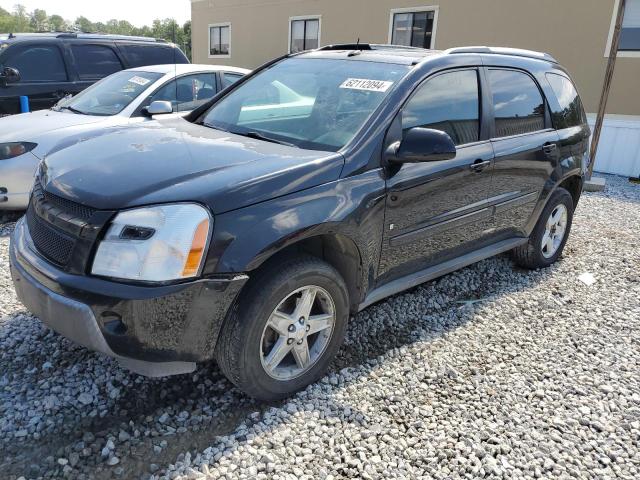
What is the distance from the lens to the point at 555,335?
3.76m

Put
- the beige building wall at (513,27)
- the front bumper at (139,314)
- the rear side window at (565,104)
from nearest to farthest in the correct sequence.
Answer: the front bumper at (139,314) < the rear side window at (565,104) < the beige building wall at (513,27)

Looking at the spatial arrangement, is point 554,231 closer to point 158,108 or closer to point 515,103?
point 515,103

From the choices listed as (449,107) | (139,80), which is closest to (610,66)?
(449,107)

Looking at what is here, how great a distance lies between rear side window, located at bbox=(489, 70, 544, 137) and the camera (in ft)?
12.9

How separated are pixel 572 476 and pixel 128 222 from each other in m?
2.33

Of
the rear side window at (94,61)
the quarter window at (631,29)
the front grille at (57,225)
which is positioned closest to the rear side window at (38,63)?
the rear side window at (94,61)

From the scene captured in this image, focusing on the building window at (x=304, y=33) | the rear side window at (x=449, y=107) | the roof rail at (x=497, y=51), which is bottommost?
the rear side window at (x=449, y=107)

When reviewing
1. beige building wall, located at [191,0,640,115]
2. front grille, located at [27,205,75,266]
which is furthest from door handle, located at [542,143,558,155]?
beige building wall, located at [191,0,640,115]

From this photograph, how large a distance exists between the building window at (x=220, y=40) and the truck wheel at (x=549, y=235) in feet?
52.1

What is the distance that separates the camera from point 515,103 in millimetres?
4113

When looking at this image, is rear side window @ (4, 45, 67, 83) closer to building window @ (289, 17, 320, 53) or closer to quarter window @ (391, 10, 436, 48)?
quarter window @ (391, 10, 436, 48)

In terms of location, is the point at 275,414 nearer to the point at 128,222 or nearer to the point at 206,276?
the point at 206,276

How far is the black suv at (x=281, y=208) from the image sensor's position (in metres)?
2.32

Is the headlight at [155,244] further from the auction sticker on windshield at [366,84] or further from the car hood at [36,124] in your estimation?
the car hood at [36,124]
